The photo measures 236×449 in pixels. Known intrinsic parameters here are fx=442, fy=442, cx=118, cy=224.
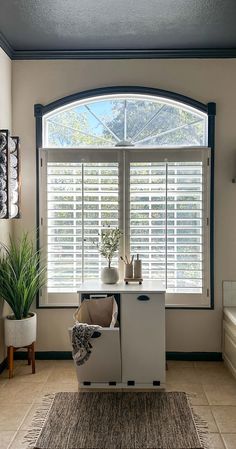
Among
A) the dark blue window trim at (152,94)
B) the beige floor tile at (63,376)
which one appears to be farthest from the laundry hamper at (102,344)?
the dark blue window trim at (152,94)

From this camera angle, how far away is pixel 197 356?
4.31 metres

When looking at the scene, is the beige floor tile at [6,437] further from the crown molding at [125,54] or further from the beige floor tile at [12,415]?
the crown molding at [125,54]

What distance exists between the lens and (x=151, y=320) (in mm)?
3658

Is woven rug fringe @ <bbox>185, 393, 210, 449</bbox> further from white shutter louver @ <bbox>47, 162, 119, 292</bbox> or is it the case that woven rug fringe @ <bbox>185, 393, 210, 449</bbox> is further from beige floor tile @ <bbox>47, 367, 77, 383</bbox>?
white shutter louver @ <bbox>47, 162, 119, 292</bbox>

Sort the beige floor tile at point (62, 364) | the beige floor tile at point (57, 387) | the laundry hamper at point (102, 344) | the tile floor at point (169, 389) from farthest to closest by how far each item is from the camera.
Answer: the beige floor tile at point (62, 364), the beige floor tile at point (57, 387), the laundry hamper at point (102, 344), the tile floor at point (169, 389)

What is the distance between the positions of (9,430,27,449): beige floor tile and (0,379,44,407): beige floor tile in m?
0.44

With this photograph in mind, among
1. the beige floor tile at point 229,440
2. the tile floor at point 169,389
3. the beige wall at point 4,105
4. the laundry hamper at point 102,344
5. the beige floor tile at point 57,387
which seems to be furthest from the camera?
the beige wall at point 4,105

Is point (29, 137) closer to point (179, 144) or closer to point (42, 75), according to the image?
point (42, 75)

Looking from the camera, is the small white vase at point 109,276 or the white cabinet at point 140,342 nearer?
the white cabinet at point 140,342

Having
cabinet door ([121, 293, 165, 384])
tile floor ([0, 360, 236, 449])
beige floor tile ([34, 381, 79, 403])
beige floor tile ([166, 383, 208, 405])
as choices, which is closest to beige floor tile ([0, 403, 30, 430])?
tile floor ([0, 360, 236, 449])

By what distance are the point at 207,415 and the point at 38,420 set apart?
1.22 m

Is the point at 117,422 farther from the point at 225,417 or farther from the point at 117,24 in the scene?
the point at 117,24

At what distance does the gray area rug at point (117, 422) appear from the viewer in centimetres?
285

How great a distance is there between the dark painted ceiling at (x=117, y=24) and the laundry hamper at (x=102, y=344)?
7.46ft
